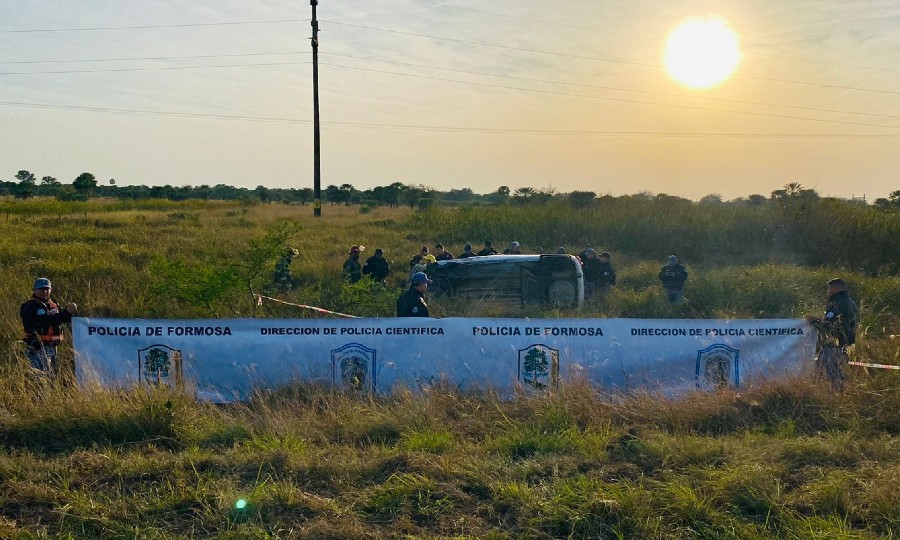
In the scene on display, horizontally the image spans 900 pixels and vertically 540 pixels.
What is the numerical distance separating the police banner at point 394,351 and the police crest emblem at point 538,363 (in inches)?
0.5

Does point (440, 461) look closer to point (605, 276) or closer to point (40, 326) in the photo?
point (40, 326)

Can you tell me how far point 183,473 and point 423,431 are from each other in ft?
6.32

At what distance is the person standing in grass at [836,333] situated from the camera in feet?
24.9

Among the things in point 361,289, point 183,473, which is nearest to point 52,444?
point 183,473

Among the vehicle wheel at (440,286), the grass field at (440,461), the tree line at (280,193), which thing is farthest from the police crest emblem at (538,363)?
the tree line at (280,193)

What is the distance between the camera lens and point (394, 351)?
321 inches

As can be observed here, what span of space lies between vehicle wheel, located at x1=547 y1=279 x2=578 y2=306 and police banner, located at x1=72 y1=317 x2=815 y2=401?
5149 millimetres

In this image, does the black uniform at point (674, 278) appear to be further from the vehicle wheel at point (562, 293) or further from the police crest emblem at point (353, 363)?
the police crest emblem at point (353, 363)

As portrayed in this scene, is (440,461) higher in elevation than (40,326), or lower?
lower

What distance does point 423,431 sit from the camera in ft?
19.2

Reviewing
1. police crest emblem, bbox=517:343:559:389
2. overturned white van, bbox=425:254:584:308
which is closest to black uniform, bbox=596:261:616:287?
overturned white van, bbox=425:254:584:308

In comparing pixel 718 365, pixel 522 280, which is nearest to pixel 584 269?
pixel 522 280

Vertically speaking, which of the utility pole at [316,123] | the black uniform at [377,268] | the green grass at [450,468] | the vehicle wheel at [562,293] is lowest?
the green grass at [450,468]

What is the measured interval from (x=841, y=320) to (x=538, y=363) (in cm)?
359
